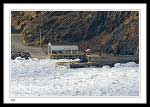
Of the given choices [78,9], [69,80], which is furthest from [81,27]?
[69,80]

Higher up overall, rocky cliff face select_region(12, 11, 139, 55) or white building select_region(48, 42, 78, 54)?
rocky cliff face select_region(12, 11, 139, 55)

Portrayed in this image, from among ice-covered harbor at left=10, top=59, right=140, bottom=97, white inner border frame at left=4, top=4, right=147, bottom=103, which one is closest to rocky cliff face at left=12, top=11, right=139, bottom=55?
white inner border frame at left=4, top=4, right=147, bottom=103

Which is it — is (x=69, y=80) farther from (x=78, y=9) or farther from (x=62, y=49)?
(x=78, y=9)

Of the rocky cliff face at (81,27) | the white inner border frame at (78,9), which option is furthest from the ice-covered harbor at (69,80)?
the rocky cliff face at (81,27)

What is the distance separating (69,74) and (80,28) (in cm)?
30

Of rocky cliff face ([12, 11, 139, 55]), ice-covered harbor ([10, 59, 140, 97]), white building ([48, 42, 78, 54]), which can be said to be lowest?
ice-covered harbor ([10, 59, 140, 97])

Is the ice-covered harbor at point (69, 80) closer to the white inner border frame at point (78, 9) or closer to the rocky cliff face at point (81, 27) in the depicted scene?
the white inner border frame at point (78, 9)

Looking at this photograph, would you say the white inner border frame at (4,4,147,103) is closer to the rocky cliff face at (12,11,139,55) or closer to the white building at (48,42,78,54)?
the rocky cliff face at (12,11,139,55)

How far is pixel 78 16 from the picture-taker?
60.1ft

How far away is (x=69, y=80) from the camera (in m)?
18.3

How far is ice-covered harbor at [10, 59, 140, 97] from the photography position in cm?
1828

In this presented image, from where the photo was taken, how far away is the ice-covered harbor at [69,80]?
18281mm

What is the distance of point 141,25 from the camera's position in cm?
1830

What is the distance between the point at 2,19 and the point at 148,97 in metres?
1.04
